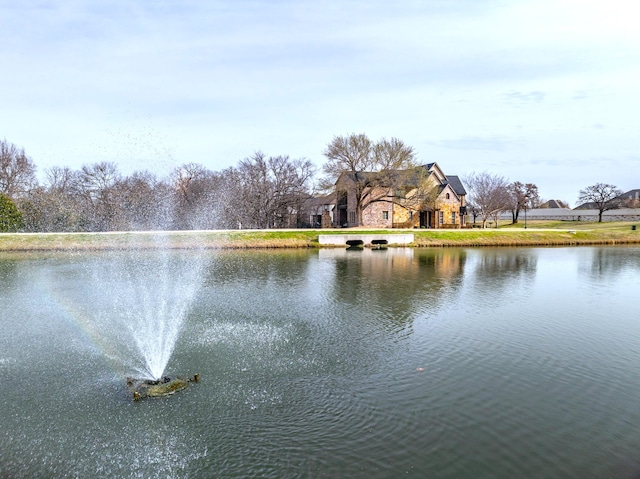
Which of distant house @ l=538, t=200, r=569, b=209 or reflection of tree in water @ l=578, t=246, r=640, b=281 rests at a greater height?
distant house @ l=538, t=200, r=569, b=209

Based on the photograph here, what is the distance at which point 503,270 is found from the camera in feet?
94.6

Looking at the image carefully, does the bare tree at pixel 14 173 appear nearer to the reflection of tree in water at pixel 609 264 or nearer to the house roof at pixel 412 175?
the house roof at pixel 412 175

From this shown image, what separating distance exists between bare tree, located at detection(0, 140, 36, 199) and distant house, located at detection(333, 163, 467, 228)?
43184 mm

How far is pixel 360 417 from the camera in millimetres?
8070

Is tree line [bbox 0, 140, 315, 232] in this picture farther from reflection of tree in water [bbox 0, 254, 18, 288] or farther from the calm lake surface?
the calm lake surface

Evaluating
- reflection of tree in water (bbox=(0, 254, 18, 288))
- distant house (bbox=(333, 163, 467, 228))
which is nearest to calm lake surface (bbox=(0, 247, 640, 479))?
reflection of tree in water (bbox=(0, 254, 18, 288))

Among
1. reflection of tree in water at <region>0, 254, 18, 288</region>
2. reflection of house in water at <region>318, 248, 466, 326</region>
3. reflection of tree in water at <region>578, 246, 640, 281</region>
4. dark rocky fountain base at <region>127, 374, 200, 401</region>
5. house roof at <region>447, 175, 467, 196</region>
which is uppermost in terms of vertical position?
house roof at <region>447, 175, 467, 196</region>

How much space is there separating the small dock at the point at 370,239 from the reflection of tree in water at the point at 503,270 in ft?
33.1

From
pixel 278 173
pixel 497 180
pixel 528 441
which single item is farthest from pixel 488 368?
pixel 497 180

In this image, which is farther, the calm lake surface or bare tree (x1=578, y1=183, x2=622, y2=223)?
bare tree (x1=578, y1=183, x2=622, y2=223)

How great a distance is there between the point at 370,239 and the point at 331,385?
1610 inches

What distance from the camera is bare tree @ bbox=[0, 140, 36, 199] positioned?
56781mm

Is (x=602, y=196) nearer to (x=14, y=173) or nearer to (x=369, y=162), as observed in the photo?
(x=369, y=162)

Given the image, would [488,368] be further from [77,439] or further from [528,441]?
[77,439]
